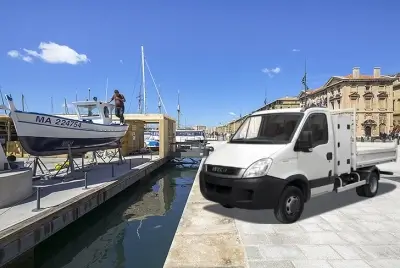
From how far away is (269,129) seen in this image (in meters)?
7.02

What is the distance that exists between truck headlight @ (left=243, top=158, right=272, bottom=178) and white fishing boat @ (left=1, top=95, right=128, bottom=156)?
8335 millimetres

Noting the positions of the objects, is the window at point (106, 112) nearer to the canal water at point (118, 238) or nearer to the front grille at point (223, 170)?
the canal water at point (118, 238)

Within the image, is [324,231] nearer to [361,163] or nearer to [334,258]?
[334,258]

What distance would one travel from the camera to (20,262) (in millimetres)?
6328

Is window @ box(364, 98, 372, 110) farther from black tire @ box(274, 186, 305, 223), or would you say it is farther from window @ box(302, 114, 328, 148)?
black tire @ box(274, 186, 305, 223)

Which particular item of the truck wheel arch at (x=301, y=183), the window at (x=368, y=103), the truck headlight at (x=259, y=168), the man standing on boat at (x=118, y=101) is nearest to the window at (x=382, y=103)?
the window at (x=368, y=103)

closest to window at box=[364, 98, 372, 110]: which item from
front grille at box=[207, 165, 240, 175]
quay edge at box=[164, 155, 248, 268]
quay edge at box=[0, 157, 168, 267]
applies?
quay edge at box=[0, 157, 168, 267]

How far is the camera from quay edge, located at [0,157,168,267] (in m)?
5.28

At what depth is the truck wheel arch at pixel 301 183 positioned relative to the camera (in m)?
6.03

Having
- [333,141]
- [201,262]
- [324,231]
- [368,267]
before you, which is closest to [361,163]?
[333,141]

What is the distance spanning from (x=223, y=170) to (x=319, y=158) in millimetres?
2304

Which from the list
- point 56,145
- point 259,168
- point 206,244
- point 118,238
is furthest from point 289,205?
point 56,145

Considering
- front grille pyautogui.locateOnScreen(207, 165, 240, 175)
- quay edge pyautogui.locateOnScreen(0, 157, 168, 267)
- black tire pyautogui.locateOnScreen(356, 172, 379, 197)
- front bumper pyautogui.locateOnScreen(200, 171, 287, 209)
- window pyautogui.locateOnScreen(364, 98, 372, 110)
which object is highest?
window pyautogui.locateOnScreen(364, 98, 372, 110)

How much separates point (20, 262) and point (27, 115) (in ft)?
18.4
